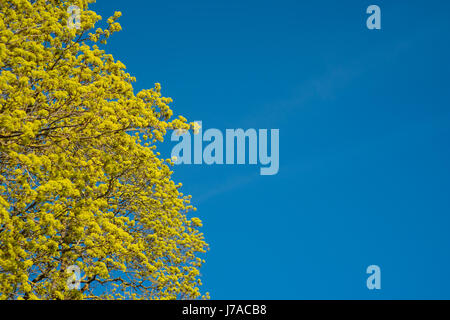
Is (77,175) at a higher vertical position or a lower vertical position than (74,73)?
lower

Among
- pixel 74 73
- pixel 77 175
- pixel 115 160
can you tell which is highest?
pixel 74 73

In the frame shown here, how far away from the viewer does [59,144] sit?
1263cm

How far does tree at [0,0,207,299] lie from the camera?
36.3 ft

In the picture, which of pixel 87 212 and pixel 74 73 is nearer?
pixel 87 212

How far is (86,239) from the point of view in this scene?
484 inches

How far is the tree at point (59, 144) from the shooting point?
1106cm
